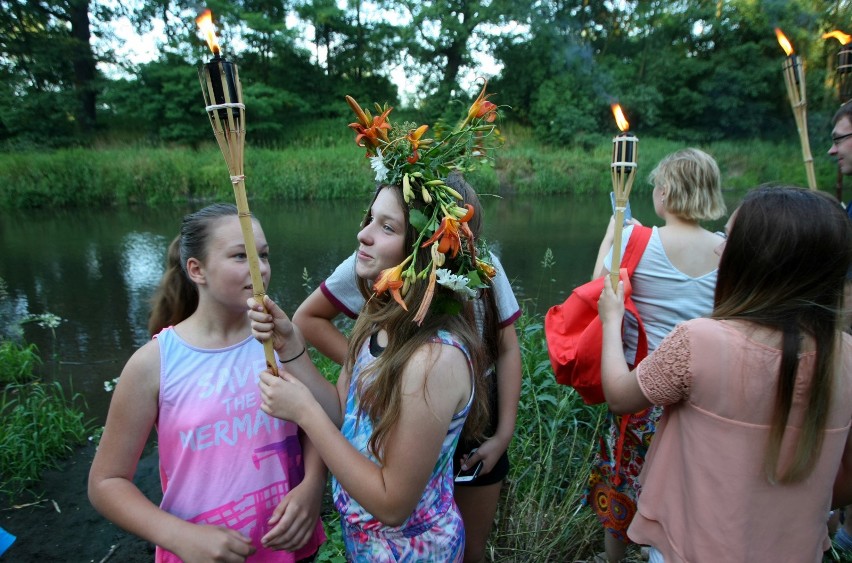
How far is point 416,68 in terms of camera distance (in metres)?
25.6

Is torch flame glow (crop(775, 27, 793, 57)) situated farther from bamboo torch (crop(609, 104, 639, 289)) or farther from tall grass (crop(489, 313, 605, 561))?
tall grass (crop(489, 313, 605, 561))

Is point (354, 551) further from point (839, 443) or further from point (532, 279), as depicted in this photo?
point (532, 279)

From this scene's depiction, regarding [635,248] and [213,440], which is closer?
[213,440]

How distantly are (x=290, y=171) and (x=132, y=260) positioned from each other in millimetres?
7788

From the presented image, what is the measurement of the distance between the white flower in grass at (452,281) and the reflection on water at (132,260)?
3892mm

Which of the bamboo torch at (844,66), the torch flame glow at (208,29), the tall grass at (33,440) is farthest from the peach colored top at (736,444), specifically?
the tall grass at (33,440)

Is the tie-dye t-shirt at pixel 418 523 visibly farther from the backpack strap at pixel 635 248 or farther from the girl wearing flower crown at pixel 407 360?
the backpack strap at pixel 635 248

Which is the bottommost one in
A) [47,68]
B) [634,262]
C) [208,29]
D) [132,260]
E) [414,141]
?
[132,260]

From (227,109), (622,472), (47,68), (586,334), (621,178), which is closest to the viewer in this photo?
(227,109)

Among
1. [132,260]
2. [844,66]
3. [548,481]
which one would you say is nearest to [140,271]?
[132,260]

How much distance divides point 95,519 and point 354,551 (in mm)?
2254

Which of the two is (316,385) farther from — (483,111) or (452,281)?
(483,111)

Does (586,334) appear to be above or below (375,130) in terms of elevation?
below

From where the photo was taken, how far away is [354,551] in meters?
1.49
